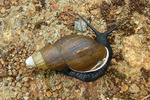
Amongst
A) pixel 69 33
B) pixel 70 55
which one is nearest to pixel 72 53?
pixel 70 55

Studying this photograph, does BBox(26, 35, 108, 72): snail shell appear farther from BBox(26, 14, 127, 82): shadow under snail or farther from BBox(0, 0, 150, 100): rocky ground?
BBox(0, 0, 150, 100): rocky ground

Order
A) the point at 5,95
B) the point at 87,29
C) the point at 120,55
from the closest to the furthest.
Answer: the point at 5,95 → the point at 120,55 → the point at 87,29

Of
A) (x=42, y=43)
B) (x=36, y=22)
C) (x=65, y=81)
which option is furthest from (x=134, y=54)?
(x=36, y=22)

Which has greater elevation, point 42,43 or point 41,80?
point 42,43

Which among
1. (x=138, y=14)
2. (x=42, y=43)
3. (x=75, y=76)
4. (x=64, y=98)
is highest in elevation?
(x=138, y=14)

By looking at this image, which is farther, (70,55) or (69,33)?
(69,33)

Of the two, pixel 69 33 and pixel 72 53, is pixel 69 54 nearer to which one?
pixel 72 53

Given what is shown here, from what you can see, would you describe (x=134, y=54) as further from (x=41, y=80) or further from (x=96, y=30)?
(x=41, y=80)

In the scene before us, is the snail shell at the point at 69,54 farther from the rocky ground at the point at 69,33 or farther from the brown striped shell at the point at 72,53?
the rocky ground at the point at 69,33

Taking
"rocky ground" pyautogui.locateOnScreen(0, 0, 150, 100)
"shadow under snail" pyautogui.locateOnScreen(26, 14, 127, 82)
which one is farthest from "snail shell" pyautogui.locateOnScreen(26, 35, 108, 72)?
"rocky ground" pyautogui.locateOnScreen(0, 0, 150, 100)
